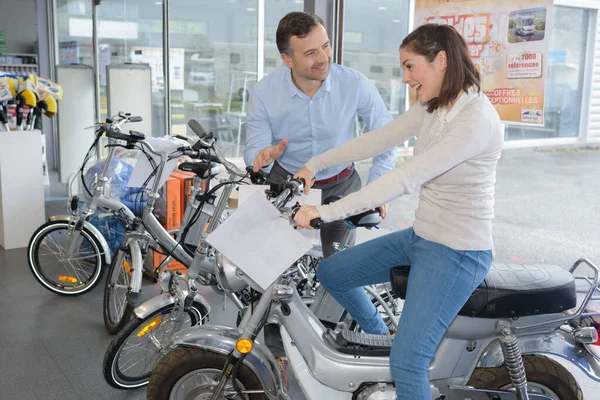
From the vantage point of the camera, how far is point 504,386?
208cm

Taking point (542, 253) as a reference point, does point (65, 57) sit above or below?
above

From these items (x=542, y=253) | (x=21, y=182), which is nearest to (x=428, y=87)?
(x=542, y=253)

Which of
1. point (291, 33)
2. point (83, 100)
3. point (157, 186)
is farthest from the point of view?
point (83, 100)

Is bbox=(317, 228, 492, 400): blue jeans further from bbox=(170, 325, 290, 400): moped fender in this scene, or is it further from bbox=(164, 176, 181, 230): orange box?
bbox=(164, 176, 181, 230): orange box

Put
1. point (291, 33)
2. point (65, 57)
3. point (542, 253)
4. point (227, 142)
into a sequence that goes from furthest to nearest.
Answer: point (65, 57) < point (227, 142) < point (542, 253) < point (291, 33)

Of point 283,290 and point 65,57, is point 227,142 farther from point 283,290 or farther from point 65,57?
point 283,290

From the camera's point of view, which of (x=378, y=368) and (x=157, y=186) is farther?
(x=157, y=186)

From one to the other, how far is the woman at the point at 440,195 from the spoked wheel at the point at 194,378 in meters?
0.48

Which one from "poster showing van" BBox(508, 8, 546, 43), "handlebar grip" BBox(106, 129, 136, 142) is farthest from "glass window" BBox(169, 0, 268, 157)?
"poster showing van" BBox(508, 8, 546, 43)

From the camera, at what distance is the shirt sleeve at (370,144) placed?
2.09 meters

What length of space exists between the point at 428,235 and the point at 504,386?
58 cm

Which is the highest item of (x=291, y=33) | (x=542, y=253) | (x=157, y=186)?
(x=291, y=33)

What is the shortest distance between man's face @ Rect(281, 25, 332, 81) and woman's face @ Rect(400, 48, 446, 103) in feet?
2.08

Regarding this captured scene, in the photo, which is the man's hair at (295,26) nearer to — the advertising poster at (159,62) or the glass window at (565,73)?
the glass window at (565,73)
